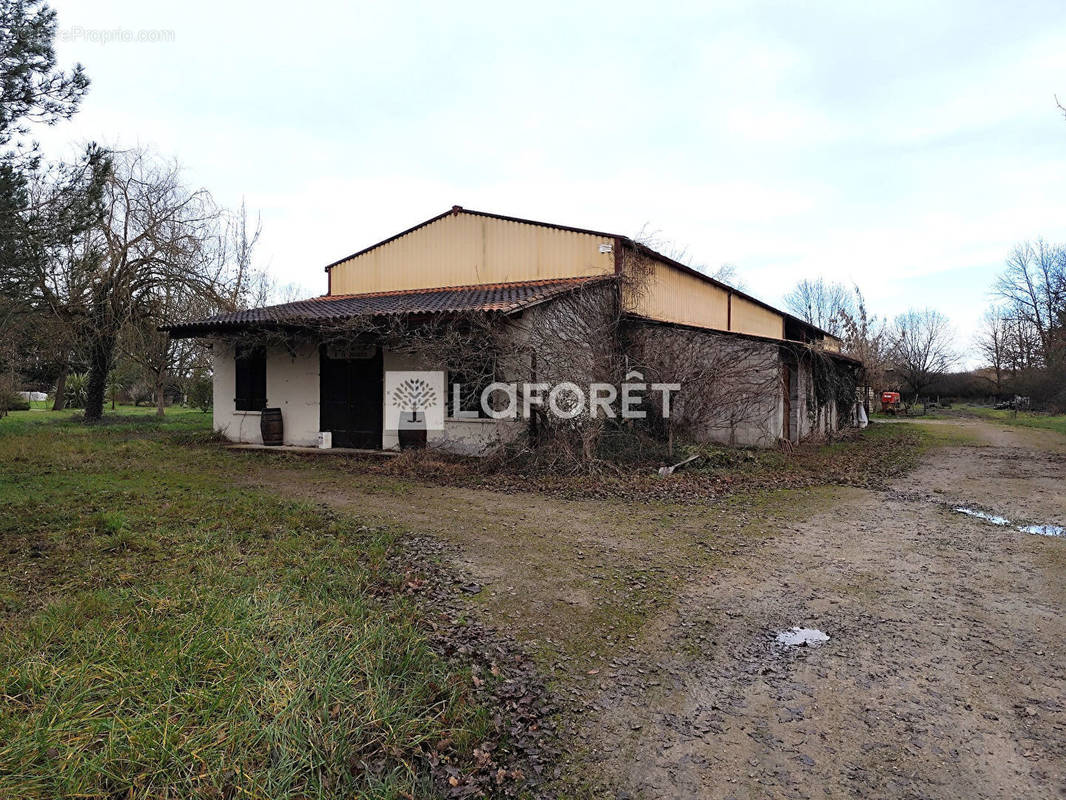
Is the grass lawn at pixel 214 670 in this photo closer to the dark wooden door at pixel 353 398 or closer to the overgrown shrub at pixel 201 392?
the dark wooden door at pixel 353 398

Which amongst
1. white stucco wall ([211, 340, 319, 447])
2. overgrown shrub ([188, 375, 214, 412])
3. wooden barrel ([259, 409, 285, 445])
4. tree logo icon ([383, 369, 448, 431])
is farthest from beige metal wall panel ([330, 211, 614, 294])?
overgrown shrub ([188, 375, 214, 412])

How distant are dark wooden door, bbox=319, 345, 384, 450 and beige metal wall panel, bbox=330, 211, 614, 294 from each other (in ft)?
12.2

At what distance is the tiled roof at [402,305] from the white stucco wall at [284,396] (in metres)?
0.90

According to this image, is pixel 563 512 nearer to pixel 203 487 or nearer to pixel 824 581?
pixel 824 581

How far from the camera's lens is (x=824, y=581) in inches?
176

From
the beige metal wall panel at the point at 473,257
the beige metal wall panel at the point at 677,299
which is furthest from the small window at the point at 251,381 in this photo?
the beige metal wall panel at the point at 677,299

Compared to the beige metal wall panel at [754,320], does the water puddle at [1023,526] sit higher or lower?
lower

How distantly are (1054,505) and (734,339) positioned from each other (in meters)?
6.03

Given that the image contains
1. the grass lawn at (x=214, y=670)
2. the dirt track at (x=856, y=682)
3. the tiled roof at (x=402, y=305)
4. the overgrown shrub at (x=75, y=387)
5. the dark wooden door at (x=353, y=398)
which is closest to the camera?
the grass lawn at (x=214, y=670)

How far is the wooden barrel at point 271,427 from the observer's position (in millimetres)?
12633

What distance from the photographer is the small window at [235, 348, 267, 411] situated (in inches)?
523

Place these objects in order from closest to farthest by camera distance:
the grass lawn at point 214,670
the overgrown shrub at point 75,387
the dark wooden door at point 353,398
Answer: the grass lawn at point 214,670 < the dark wooden door at point 353,398 < the overgrown shrub at point 75,387

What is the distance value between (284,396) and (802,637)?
479 inches

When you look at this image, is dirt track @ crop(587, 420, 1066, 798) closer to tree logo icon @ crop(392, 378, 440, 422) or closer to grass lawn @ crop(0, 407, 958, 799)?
grass lawn @ crop(0, 407, 958, 799)
